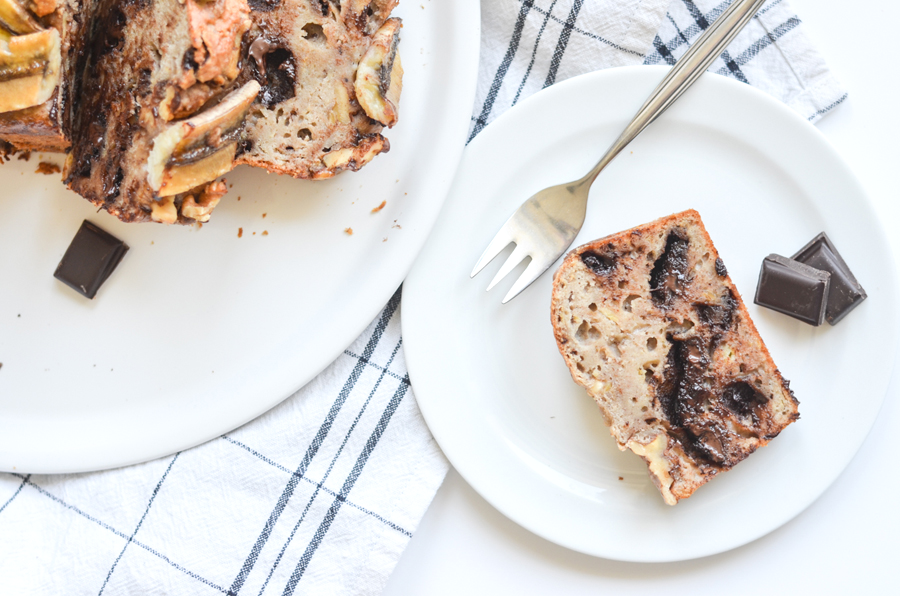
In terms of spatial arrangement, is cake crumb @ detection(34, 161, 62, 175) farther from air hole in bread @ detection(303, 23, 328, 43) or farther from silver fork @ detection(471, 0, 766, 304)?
silver fork @ detection(471, 0, 766, 304)

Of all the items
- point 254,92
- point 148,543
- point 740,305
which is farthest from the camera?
point 148,543

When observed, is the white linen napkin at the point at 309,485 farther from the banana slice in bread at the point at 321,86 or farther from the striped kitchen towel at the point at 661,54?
the banana slice in bread at the point at 321,86

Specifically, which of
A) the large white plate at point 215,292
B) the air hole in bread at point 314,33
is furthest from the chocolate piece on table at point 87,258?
the air hole in bread at point 314,33

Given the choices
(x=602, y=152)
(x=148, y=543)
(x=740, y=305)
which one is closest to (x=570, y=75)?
(x=602, y=152)

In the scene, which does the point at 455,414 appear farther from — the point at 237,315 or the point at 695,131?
the point at 695,131

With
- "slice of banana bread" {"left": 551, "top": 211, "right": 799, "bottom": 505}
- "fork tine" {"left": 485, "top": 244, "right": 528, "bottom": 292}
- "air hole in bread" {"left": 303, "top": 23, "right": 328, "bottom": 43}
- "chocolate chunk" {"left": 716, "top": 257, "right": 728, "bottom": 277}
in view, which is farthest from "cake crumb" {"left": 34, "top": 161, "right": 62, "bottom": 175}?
"chocolate chunk" {"left": 716, "top": 257, "right": 728, "bottom": 277}

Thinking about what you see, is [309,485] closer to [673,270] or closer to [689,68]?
[673,270]
